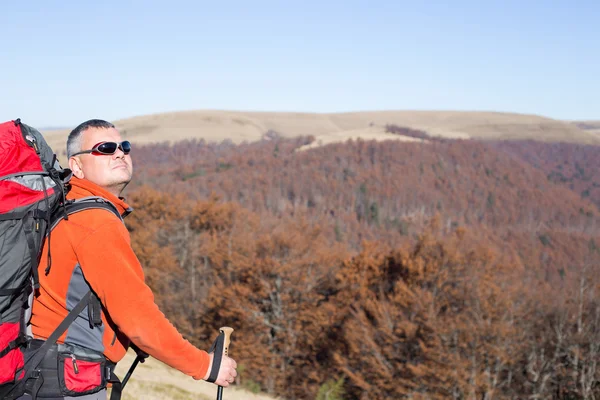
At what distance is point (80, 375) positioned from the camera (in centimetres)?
288

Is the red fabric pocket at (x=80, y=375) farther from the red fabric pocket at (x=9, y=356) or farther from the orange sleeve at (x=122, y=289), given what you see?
the orange sleeve at (x=122, y=289)

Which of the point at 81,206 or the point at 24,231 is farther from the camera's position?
the point at 81,206

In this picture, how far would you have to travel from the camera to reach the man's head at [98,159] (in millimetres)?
3211

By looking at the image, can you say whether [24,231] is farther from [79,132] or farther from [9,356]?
[79,132]

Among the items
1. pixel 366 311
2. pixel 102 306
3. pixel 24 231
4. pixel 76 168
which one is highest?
pixel 76 168

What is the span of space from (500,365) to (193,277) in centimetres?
2454

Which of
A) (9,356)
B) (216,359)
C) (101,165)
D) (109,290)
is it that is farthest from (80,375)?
(101,165)

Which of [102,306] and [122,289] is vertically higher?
[122,289]

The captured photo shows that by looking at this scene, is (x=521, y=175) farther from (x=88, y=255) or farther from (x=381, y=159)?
(x=88, y=255)

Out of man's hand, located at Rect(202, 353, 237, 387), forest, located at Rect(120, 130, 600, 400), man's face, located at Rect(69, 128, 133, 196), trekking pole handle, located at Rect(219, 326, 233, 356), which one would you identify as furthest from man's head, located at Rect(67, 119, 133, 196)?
forest, located at Rect(120, 130, 600, 400)

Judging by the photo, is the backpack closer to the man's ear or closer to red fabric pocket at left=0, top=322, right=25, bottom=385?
red fabric pocket at left=0, top=322, right=25, bottom=385

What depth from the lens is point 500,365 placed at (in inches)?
1177

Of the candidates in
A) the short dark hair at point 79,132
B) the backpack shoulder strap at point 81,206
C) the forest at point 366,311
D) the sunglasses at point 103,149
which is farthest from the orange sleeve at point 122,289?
the forest at point 366,311

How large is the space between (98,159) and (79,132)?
0.25 meters
